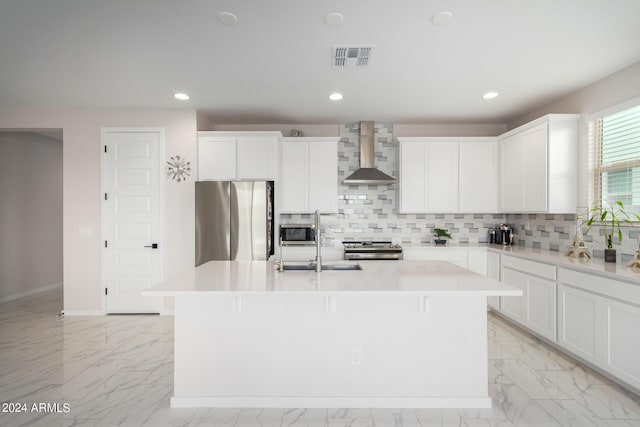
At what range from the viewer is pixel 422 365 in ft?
7.09

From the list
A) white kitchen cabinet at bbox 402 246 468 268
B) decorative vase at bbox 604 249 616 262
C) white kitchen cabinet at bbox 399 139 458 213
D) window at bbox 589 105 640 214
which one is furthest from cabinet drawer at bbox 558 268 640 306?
white kitchen cabinet at bbox 399 139 458 213

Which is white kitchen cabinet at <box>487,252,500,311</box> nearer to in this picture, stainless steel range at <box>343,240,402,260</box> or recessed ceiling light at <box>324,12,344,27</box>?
stainless steel range at <box>343,240,402,260</box>

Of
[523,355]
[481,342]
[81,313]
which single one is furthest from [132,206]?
[523,355]

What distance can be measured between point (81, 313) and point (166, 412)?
9.59ft

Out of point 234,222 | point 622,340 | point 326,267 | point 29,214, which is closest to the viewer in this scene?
point 622,340

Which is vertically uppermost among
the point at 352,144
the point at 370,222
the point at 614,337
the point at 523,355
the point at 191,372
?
the point at 352,144

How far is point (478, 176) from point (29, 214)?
7.15 metres

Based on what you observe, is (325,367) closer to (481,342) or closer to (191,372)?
(191,372)

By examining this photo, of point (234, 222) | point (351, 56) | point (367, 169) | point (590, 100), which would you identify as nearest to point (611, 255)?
point (590, 100)

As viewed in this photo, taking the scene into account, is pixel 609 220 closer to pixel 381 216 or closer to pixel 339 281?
pixel 381 216

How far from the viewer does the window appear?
9.43ft

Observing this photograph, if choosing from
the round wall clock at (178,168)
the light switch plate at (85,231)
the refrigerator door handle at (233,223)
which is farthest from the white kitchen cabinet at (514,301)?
the light switch plate at (85,231)

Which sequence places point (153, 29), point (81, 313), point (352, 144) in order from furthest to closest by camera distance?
point (352, 144)
point (81, 313)
point (153, 29)

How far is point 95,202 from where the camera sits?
4.19 m
